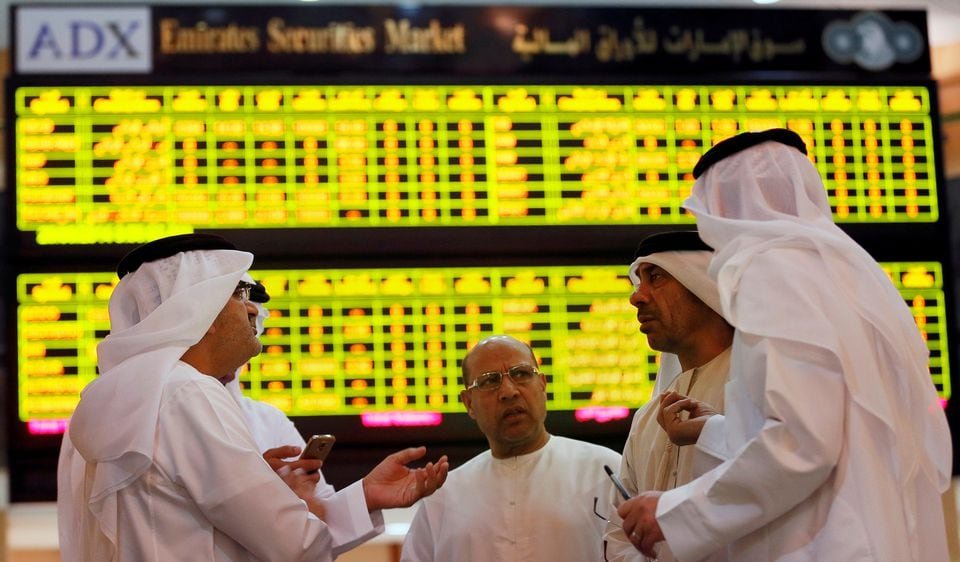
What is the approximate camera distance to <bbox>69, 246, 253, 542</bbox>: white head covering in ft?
9.09

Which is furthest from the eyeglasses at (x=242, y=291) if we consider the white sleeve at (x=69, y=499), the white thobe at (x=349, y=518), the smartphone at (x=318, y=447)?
the white sleeve at (x=69, y=499)

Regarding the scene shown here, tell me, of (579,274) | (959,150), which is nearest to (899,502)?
(579,274)

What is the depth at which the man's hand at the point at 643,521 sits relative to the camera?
8.80ft

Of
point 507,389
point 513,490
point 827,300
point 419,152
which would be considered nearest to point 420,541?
point 513,490

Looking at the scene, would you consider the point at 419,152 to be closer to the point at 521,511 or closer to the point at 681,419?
the point at 521,511

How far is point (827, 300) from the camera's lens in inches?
103

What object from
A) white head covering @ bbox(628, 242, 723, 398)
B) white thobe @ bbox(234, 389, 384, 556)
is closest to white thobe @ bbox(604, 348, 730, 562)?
white head covering @ bbox(628, 242, 723, 398)

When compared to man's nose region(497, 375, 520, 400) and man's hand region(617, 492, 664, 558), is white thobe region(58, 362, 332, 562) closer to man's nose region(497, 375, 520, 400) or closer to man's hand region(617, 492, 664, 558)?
man's hand region(617, 492, 664, 558)

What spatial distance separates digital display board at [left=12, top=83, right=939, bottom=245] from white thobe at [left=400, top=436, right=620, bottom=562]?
1419mm

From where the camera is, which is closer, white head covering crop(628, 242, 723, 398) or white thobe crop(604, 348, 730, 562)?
white thobe crop(604, 348, 730, 562)

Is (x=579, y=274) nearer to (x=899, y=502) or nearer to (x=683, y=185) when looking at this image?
(x=683, y=185)

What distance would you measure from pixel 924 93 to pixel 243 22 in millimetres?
2937

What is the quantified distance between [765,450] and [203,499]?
127 cm

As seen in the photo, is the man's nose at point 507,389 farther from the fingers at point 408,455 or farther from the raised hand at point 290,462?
the raised hand at point 290,462
